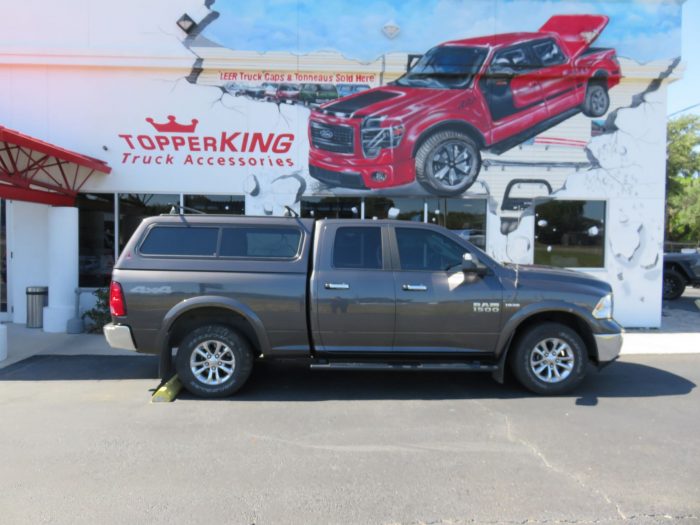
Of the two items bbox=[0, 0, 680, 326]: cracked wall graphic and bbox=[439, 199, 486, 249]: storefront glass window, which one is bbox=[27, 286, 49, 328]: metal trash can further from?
bbox=[439, 199, 486, 249]: storefront glass window

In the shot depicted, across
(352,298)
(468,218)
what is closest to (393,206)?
(468,218)

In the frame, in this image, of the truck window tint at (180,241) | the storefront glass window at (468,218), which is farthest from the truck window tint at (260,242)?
the storefront glass window at (468,218)

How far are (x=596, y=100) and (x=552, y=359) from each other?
709 cm

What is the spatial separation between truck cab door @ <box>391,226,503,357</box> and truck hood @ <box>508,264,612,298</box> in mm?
370

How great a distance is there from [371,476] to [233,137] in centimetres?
797

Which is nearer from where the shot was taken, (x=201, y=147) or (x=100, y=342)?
(x=100, y=342)

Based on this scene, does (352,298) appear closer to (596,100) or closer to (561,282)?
(561,282)

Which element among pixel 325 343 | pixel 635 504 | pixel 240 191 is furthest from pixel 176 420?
pixel 240 191

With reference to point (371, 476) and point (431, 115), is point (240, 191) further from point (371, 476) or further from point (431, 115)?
point (371, 476)

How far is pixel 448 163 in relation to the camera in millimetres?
10250

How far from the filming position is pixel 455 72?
33.2 ft

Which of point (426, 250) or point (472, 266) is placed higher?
point (426, 250)

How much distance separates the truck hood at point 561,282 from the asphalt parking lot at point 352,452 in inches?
47.6

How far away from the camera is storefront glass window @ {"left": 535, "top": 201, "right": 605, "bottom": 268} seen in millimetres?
10414
